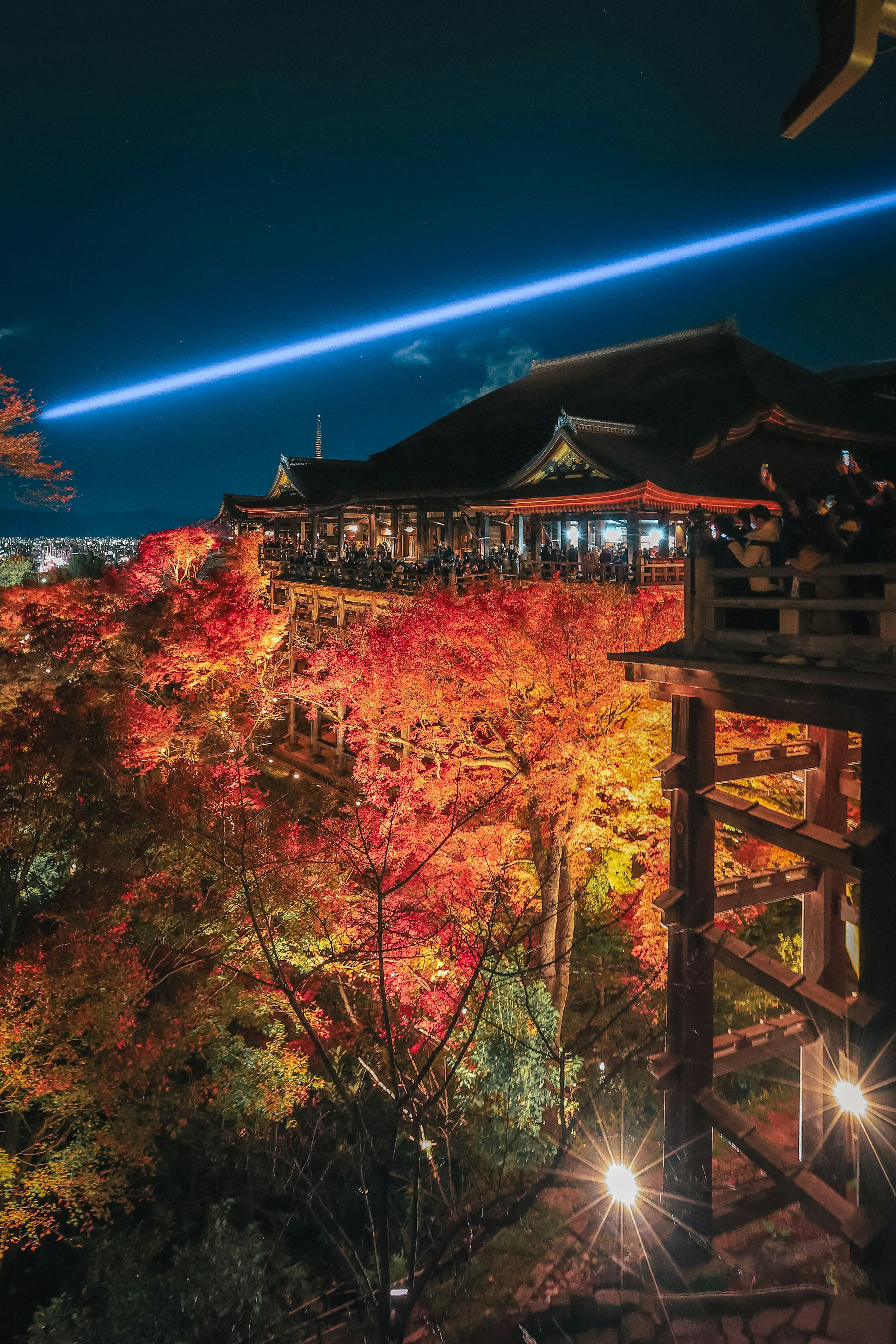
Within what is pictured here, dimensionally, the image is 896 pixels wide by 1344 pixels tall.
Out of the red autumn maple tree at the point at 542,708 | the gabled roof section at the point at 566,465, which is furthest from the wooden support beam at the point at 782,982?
the gabled roof section at the point at 566,465

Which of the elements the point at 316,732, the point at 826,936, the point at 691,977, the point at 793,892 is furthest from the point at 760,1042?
the point at 316,732

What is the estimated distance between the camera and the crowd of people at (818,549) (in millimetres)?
4758

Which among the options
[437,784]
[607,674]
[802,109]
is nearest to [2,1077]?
[437,784]

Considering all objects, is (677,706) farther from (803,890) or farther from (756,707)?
(803,890)

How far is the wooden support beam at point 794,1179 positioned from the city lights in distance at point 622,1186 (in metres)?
2.70

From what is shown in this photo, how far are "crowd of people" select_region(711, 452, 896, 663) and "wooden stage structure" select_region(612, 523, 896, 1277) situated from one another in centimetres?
3

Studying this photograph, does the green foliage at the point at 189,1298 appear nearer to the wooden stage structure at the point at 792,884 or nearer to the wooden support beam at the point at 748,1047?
the wooden stage structure at the point at 792,884

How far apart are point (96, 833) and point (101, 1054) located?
4541 mm

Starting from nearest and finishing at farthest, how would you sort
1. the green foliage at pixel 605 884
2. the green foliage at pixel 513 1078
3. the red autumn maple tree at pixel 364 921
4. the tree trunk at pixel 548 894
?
the green foliage at pixel 513 1078 → the red autumn maple tree at pixel 364 921 → the tree trunk at pixel 548 894 → the green foliage at pixel 605 884

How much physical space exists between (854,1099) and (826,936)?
317cm

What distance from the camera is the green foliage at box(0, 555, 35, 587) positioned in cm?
3281

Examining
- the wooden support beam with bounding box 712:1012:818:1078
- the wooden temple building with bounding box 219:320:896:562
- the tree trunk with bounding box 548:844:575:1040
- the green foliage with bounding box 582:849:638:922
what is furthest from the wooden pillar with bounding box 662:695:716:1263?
the wooden temple building with bounding box 219:320:896:562

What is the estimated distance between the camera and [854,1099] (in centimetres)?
443

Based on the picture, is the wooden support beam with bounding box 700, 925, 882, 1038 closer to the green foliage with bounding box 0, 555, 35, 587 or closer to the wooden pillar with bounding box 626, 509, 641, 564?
the wooden pillar with bounding box 626, 509, 641, 564
